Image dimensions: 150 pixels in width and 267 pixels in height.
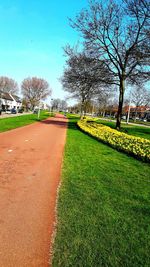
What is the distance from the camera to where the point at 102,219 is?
453 cm

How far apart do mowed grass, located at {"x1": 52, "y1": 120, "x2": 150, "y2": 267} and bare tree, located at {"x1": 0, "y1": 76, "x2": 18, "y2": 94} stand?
100538mm

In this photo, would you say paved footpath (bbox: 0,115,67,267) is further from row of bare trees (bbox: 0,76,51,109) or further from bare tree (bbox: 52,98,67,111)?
bare tree (bbox: 52,98,67,111)

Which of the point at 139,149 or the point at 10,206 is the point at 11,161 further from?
the point at 139,149

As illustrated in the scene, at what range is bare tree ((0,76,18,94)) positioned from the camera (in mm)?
101875

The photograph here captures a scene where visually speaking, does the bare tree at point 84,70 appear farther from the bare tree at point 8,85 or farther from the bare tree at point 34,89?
the bare tree at point 8,85

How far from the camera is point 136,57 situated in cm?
2269

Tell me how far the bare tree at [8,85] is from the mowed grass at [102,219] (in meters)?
101

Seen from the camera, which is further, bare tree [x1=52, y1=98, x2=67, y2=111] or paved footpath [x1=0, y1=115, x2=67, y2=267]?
bare tree [x1=52, y1=98, x2=67, y2=111]

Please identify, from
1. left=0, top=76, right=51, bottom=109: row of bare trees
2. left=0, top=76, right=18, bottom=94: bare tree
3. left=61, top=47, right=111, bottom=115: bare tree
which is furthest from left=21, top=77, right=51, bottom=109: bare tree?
left=61, top=47, right=111, bottom=115: bare tree

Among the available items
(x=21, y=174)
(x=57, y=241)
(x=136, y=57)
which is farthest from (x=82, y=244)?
(x=136, y=57)

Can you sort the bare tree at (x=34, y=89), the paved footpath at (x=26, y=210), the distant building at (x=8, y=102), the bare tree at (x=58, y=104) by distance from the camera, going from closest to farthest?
1. the paved footpath at (x=26, y=210)
2. the distant building at (x=8, y=102)
3. the bare tree at (x=34, y=89)
4. the bare tree at (x=58, y=104)

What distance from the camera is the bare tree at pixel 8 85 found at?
10188 cm

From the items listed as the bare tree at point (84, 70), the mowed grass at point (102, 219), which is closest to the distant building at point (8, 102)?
the bare tree at point (84, 70)

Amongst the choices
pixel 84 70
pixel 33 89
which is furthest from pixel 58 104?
pixel 84 70
